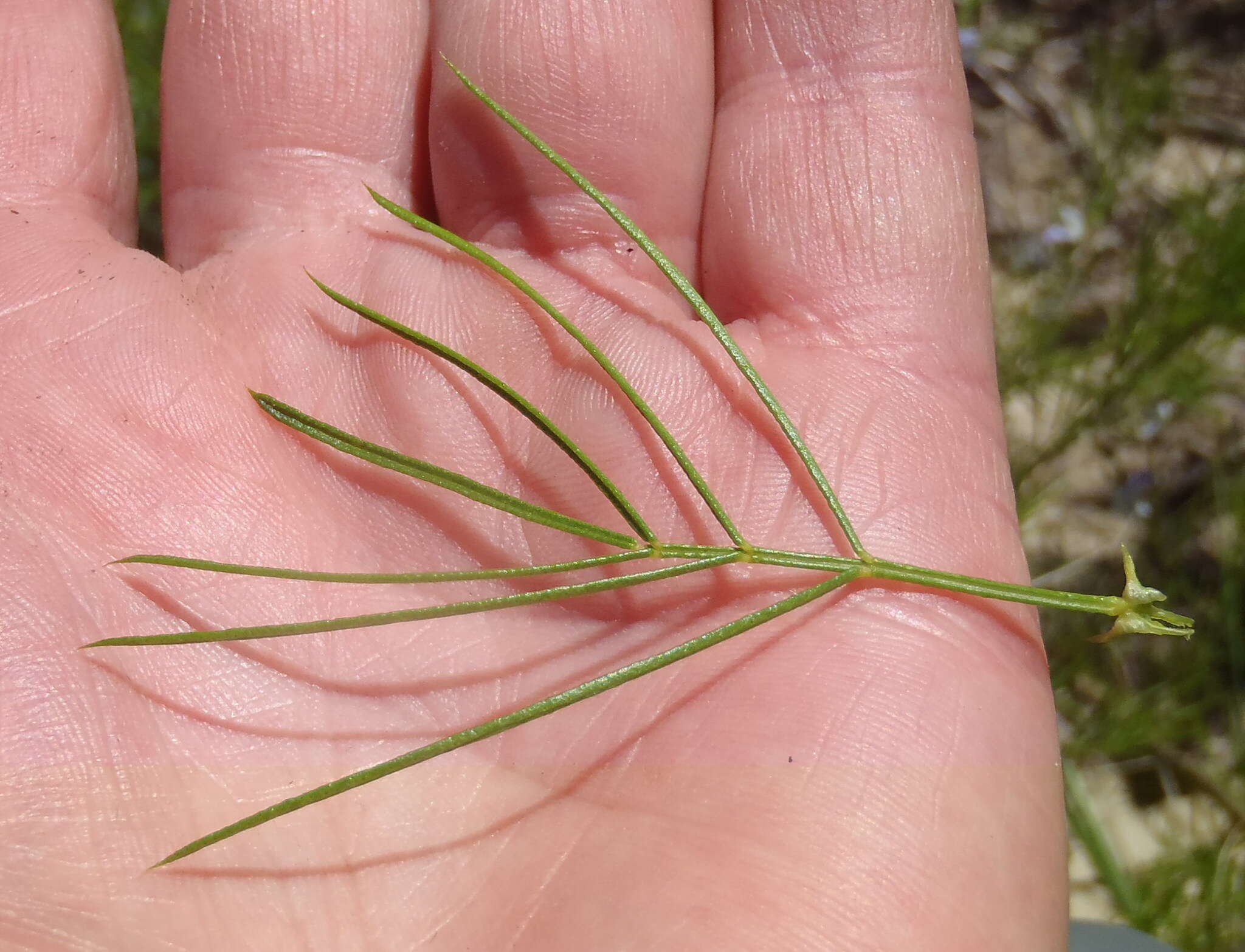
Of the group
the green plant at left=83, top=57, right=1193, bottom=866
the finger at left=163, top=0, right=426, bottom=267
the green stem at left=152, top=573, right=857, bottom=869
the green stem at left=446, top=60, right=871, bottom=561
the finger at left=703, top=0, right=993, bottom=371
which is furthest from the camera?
the finger at left=163, top=0, right=426, bottom=267

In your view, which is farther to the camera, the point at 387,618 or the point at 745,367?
the point at 745,367

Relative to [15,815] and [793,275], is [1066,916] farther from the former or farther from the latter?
[15,815]

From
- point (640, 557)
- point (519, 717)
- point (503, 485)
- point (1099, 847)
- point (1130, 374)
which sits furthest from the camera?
point (1130, 374)

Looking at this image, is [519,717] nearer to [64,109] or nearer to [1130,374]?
[64,109]

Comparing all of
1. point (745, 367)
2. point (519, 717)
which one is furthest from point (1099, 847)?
point (519, 717)

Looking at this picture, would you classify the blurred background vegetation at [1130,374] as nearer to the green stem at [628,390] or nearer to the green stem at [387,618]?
the green stem at [628,390]

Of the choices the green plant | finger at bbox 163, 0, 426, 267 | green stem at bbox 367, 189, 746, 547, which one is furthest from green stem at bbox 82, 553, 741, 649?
finger at bbox 163, 0, 426, 267

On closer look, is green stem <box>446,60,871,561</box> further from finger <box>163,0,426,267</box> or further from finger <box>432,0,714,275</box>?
finger <box>163,0,426,267</box>

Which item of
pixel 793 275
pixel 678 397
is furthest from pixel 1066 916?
pixel 793 275
